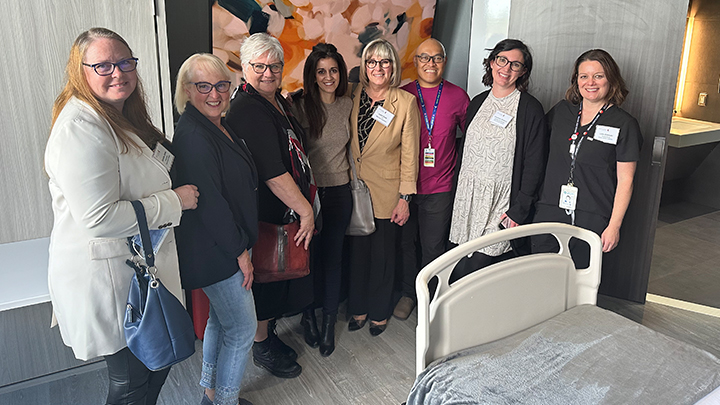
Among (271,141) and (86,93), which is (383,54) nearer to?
(271,141)

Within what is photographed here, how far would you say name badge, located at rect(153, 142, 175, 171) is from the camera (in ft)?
6.04

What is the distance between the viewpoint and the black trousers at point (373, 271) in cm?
316

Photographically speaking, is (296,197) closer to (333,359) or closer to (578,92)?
(333,359)

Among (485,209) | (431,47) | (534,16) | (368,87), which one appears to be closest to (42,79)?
(368,87)

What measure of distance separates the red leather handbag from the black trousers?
0.70 metres

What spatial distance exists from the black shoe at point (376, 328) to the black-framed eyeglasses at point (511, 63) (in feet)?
5.62

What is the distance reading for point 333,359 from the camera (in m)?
2.98

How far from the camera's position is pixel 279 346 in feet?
9.59

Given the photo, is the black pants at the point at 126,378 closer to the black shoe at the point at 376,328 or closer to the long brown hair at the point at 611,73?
the black shoe at the point at 376,328

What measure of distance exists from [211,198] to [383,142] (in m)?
1.18

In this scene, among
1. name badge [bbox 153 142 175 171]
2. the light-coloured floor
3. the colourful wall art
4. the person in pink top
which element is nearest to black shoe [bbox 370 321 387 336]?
the light-coloured floor

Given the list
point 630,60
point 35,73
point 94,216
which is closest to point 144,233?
point 94,216

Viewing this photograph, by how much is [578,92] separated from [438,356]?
1.86m

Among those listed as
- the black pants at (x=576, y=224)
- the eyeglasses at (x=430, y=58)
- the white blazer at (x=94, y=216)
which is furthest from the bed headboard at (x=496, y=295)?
the eyeglasses at (x=430, y=58)
